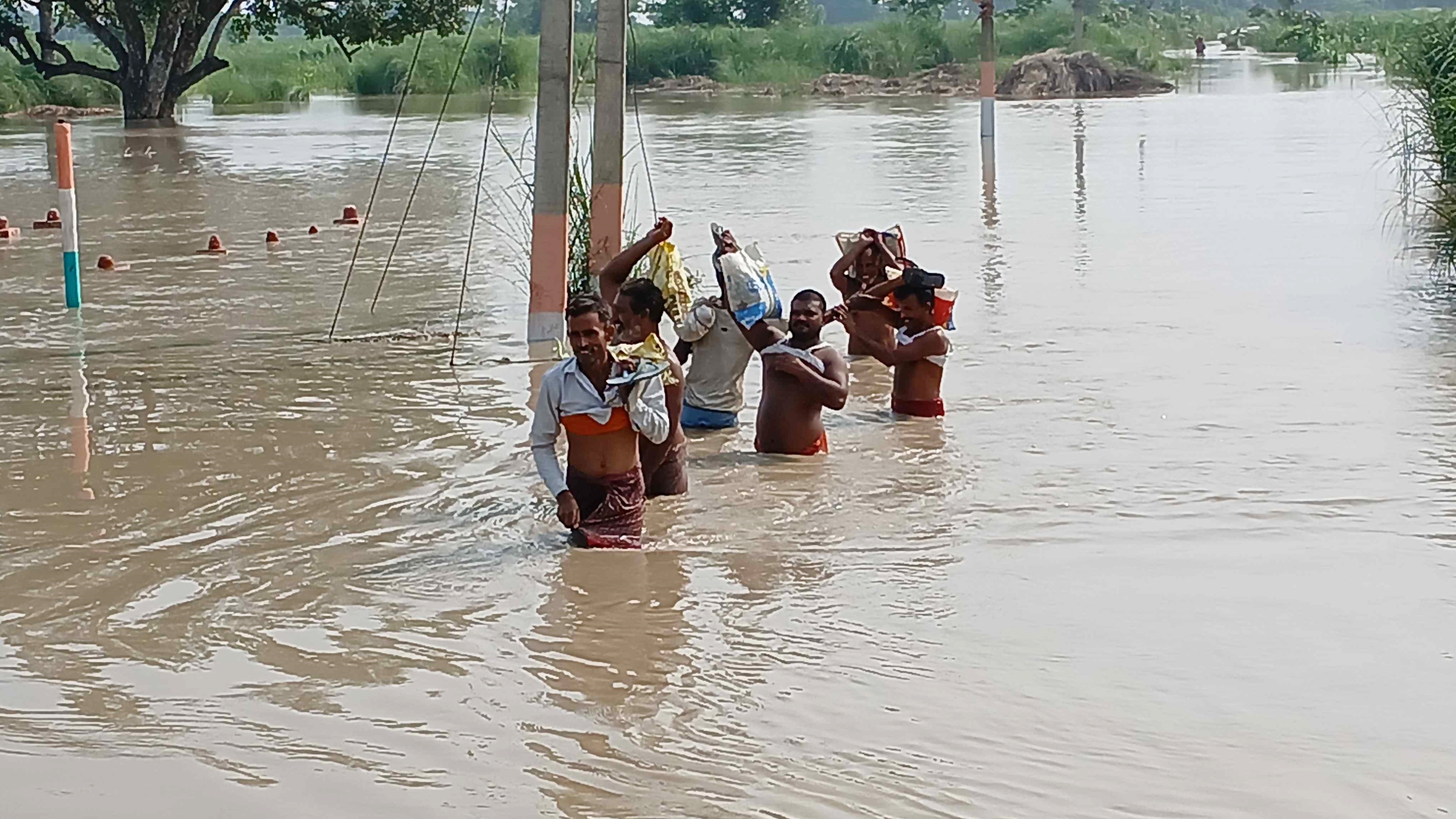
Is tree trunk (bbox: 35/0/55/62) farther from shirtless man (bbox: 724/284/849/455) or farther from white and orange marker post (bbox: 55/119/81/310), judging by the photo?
shirtless man (bbox: 724/284/849/455)

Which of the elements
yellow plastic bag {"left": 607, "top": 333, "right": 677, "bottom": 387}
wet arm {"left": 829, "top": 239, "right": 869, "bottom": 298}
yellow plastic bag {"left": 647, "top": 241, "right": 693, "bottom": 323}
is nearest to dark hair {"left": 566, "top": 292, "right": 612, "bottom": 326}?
yellow plastic bag {"left": 607, "top": 333, "right": 677, "bottom": 387}

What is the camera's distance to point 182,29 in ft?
129

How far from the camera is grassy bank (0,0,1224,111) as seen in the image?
49.8 m

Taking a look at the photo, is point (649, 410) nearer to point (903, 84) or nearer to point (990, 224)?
point (990, 224)

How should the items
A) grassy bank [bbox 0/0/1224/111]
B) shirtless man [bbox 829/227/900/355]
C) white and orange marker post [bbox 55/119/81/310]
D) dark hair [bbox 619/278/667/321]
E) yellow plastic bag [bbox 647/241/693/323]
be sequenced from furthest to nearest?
grassy bank [bbox 0/0/1224/111] → white and orange marker post [bbox 55/119/81/310] → shirtless man [bbox 829/227/900/355] → yellow plastic bag [bbox 647/241/693/323] → dark hair [bbox 619/278/667/321]

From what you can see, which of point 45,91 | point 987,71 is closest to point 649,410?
point 987,71

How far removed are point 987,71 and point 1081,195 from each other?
625cm

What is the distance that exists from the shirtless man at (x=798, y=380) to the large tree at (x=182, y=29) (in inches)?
1287

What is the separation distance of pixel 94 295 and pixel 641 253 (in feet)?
21.9

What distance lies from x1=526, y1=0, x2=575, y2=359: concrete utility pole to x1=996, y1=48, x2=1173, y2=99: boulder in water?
37.8 meters

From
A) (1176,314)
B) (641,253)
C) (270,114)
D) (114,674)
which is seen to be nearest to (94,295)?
(641,253)


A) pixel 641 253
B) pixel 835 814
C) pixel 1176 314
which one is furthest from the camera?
pixel 1176 314

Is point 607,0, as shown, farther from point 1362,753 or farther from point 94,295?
point 1362,753

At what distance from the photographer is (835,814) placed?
4.26 m
